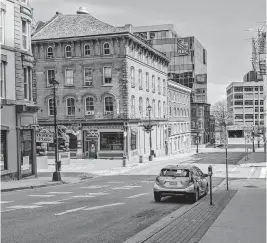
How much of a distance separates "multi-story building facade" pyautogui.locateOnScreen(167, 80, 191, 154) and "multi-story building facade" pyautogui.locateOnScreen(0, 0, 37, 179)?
4334cm

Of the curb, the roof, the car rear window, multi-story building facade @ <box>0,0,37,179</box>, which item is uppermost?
the roof

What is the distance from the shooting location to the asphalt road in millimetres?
12258

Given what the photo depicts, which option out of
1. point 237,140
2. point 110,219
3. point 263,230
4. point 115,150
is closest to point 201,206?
point 110,219

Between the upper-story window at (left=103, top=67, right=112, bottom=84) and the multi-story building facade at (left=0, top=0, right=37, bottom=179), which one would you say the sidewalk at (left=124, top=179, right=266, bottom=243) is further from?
the upper-story window at (left=103, top=67, right=112, bottom=84)

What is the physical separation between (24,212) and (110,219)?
133 inches

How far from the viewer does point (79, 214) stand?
15.6 m

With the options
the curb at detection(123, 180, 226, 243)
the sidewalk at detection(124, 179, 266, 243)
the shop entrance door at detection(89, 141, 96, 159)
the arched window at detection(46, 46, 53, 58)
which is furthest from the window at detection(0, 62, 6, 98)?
the arched window at detection(46, 46, 53, 58)

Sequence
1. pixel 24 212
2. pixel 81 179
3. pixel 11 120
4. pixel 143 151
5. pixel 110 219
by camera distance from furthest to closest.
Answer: pixel 143 151 → pixel 81 179 → pixel 11 120 → pixel 24 212 → pixel 110 219

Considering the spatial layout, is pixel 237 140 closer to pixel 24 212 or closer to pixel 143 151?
pixel 143 151

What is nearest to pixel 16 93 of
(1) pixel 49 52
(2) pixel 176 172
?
(2) pixel 176 172

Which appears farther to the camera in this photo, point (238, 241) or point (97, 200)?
point (97, 200)

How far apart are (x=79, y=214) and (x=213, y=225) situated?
5161 mm

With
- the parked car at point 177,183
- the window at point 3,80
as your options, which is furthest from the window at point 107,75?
the parked car at point 177,183

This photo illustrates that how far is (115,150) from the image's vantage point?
2047 inches
